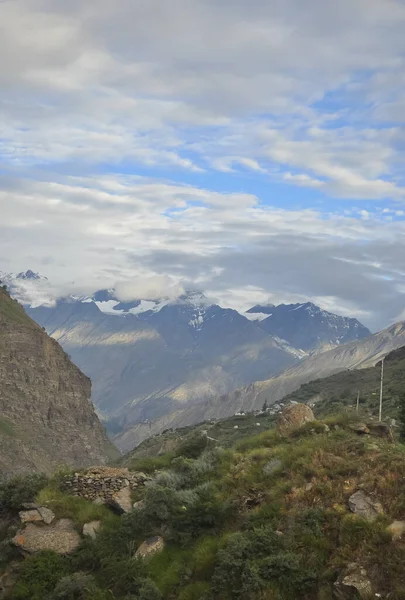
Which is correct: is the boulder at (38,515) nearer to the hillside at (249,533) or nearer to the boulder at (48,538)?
the boulder at (48,538)

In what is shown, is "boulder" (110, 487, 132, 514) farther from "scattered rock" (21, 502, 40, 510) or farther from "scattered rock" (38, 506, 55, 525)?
"scattered rock" (21, 502, 40, 510)

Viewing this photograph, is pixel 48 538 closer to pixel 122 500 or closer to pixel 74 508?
pixel 74 508

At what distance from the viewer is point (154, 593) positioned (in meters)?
13.6

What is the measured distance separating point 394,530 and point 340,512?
1.41 meters

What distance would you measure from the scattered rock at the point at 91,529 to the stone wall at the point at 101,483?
125 cm

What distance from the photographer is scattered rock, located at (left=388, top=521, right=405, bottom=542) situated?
41.8 ft

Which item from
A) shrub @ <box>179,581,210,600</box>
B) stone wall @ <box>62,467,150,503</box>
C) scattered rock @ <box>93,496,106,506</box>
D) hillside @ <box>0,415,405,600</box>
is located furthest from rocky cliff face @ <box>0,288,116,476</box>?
shrub @ <box>179,581,210,600</box>

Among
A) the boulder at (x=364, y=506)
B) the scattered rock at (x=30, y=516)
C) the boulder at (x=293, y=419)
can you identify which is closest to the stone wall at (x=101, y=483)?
the scattered rock at (x=30, y=516)

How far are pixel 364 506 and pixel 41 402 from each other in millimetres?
137094

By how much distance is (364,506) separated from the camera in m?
14.1

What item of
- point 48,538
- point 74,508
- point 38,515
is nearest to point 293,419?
point 74,508

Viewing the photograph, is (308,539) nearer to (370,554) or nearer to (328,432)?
(370,554)

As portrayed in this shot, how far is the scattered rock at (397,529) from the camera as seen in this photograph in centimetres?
1275

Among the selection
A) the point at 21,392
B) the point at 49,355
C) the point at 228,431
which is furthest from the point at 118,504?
the point at 49,355
